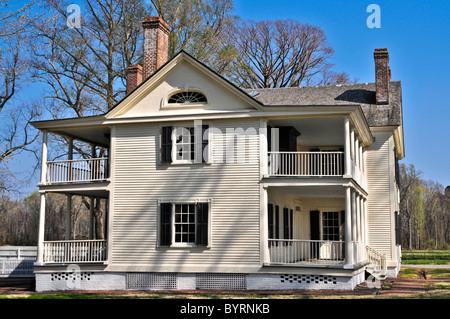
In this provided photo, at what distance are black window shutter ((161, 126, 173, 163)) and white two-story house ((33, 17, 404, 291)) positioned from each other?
1.4 inches

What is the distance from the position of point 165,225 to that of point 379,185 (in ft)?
32.3

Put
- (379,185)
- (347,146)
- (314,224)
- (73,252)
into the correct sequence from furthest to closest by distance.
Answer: (314,224) < (379,185) < (73,252) < (347,146)

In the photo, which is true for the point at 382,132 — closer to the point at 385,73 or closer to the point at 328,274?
the point at 385,73

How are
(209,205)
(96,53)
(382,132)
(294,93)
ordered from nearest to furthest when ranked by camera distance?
1. (209,205)
2. (382,132)
3. (294,93)
4. (96,53)

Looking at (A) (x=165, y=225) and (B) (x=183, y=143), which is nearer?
(A) (x=165, y=225)

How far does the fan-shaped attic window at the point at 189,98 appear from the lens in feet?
64.9

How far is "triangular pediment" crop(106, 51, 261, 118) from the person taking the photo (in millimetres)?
19250

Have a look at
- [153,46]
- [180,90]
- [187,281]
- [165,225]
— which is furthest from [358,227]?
[153,46]

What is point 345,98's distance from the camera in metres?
25.2

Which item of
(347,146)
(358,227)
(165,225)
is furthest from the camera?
(358,227)

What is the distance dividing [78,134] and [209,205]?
21.2 feet

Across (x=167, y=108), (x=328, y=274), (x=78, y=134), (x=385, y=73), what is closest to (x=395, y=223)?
(x=385, y=73)

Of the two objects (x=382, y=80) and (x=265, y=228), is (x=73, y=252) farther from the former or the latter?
(x=382, y=80)

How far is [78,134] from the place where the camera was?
21969 millimetres
